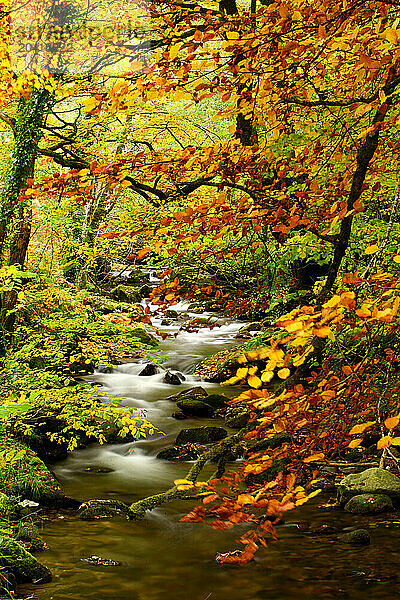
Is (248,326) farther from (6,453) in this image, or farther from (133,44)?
(6,453)

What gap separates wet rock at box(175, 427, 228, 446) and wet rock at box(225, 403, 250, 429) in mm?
442

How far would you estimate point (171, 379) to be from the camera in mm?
12633

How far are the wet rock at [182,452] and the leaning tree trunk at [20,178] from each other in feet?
10.2

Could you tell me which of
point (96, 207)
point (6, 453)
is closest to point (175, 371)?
point (96, 207)

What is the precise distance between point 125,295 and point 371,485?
14128 mm

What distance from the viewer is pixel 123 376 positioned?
13.0 meters

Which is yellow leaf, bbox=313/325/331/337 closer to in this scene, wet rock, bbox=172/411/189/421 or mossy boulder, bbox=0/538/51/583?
mossy boulder, bbox=0/538/51/583

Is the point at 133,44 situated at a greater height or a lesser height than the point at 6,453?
greater

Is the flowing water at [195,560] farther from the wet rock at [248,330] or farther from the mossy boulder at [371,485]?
the wet rock at [248,330]

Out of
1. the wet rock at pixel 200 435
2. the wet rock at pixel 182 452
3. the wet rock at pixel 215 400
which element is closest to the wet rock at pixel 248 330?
the wet rock at pixel 215 400

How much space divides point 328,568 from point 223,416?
243 inches

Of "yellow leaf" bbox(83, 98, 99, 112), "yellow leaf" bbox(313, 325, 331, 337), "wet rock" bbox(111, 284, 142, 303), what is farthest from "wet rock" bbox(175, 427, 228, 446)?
"wet rock" bbox(111, 284, 142, 303)

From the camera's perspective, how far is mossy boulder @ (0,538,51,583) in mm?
3916

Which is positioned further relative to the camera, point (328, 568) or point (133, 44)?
point (133, 44)
